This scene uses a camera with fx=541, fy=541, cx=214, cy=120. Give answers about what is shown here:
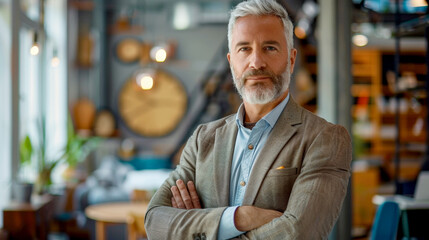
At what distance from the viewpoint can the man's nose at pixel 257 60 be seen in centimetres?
180

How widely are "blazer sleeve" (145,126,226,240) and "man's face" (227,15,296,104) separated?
0.35m

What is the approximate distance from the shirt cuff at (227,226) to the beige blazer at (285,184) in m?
0.02

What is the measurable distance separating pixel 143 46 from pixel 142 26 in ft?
1.64

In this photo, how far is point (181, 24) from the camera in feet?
33.6

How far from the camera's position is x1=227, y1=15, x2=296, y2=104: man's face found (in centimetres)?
181

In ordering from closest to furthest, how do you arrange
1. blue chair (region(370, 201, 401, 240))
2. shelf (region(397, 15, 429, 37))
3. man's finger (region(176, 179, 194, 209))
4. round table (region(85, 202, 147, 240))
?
man's finger (region(176, 179, 194, 209)) → blue chair (region(370, 201, 401, 240)) → shelf (region(397, 15, 429, 37)) → round table (region(85, 202, 147, 240))

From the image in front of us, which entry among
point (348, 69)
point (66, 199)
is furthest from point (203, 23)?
point (348, 69)

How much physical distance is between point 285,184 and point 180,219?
0.37m

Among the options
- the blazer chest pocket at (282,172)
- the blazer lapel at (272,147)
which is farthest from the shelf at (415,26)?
Result: the blazer chest pocket at (282,172)

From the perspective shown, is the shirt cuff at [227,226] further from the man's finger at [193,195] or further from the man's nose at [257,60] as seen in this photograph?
the man's nose at [257,60]

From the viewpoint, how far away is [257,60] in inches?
70.9

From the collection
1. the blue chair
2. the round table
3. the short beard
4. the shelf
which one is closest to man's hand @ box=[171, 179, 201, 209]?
the short beard

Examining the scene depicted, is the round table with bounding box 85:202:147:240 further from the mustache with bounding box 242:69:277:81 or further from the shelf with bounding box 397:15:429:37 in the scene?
the mustache with bounding box 242:69:277:81

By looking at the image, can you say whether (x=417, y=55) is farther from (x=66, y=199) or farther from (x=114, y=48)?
(x=66, y=199)
